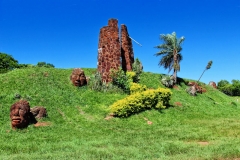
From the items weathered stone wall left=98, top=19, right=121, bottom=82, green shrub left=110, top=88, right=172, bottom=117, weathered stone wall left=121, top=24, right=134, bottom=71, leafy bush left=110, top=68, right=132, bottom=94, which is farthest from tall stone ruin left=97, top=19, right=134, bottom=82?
green shrub left=110, top=88, right=172, bottom=117

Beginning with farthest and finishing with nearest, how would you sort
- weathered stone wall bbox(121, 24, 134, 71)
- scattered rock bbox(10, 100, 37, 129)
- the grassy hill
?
1. weathered stone wall bbox(121, 24, 134, 71)
2. scattered rock bbox(10, 100, 37, 129)
3. the grassy hill

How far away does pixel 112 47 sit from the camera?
1155 inches

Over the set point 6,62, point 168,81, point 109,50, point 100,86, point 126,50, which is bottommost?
point 100,86

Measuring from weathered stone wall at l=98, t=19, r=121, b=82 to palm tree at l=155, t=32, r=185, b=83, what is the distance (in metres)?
8.33

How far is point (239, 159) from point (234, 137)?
219 inches

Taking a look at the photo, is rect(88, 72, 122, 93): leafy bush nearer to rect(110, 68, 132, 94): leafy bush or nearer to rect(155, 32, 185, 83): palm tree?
rect(110, 68, 132, 94): leafy bush

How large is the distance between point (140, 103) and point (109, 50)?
887 centimetres

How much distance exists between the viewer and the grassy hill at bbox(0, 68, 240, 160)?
1188 cm

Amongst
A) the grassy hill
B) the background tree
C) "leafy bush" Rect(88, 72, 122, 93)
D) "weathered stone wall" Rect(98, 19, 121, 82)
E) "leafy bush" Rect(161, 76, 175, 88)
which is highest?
the background tree

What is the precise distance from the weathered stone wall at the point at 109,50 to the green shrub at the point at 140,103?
21.6 ft

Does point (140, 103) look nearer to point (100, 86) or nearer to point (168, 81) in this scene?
point (100, 86)

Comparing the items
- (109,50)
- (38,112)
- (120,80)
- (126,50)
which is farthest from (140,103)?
(126,50)

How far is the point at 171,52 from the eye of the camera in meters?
35.1

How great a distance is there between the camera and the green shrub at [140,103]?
21.7 metres
